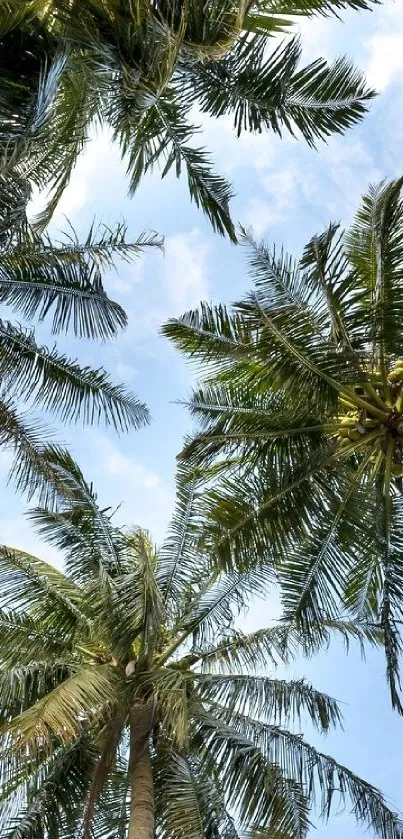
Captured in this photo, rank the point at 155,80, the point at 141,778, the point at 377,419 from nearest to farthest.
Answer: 1. the point at 155,80
2. the point at 141,778
3. the point at 377,419

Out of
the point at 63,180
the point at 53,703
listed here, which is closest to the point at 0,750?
the point at 53,703

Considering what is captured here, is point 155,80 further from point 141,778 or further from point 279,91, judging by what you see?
point 141,778

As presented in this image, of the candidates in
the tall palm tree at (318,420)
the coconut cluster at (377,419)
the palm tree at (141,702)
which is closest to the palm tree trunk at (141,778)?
the palm tree at (141,702)

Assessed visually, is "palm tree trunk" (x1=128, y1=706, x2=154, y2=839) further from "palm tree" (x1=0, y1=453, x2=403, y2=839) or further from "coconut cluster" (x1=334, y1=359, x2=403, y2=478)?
"coconut cluster" (x1=334, y1=359, x2=403, y2=478)

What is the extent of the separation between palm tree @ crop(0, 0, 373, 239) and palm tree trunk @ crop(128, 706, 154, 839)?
5378 millimetres

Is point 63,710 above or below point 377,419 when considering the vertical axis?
below

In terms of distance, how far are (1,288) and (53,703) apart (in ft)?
13.9

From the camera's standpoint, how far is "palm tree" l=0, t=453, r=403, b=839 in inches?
352

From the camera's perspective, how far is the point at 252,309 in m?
9.05

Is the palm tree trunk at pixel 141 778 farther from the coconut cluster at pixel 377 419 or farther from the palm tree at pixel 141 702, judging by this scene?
the coconut cluster at pixel 377 419

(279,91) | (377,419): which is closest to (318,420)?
(377,419)

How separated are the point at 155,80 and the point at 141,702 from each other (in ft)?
21.0

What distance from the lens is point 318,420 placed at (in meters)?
10.1

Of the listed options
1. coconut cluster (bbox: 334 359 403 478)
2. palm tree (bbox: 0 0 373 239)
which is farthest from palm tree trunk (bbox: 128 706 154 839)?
palm tree (bbox: 0 0 373 239)
